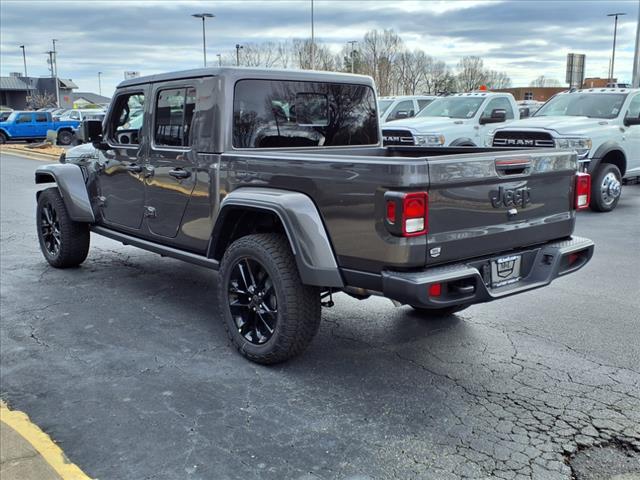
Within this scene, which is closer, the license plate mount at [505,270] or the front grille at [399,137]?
the license plate mount at [505,270]

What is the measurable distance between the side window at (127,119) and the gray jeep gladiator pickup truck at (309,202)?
0.06 feet

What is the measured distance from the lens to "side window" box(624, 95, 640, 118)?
11094 millimetres

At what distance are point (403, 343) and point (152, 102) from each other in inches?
111

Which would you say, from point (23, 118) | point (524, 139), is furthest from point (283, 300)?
point (23, 118)

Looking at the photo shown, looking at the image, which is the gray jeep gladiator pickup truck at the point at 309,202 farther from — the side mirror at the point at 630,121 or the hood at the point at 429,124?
the hood at the point at 429,124

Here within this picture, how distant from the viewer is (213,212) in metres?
4.65

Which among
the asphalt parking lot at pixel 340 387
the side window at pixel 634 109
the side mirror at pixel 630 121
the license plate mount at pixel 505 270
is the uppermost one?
the side window at pixel 634 109

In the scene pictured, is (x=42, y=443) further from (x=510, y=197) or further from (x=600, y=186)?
(x=600, y=186)

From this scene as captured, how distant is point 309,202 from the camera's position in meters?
3.91

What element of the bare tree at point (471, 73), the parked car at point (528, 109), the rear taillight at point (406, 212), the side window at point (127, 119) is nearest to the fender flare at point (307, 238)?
the rear taillight at point (406, 212)

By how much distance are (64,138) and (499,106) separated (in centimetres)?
2407

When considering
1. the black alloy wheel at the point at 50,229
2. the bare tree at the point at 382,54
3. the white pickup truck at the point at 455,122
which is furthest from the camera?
the bare tree at the point at 382,54

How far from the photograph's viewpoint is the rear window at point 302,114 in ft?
15.6

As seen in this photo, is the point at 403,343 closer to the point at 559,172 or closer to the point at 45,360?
the point at 559,172
